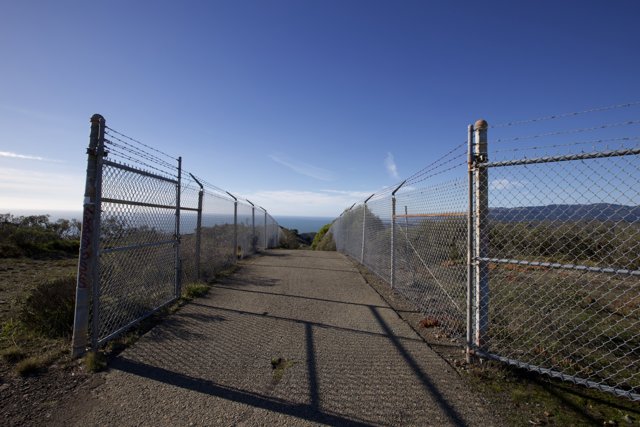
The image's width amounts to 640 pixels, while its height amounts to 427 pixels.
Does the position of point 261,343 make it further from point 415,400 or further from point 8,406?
point 8,406

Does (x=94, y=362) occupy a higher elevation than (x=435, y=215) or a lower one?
lower

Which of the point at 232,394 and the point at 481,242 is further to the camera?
the point at 481,242

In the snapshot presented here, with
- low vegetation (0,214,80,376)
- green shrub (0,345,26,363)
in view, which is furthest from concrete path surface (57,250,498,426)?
green shrub (0,345,26,363)

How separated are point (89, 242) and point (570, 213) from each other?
15.6 ft

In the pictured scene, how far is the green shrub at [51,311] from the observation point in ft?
14.2

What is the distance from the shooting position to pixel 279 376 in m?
3.42

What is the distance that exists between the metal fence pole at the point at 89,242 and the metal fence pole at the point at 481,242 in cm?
402

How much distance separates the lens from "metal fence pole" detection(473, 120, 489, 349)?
3.68m

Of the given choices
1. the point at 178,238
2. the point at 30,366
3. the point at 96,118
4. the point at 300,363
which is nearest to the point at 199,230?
the point at 178,238

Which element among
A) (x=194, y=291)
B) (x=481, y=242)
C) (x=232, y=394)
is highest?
(x=481, y=242)

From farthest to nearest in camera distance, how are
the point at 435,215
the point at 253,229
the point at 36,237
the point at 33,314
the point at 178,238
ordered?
1. the point at 253,229
2. the point at 36,237
3. the point at 178,238
4. the point at 435,215
5. the point at 33,314

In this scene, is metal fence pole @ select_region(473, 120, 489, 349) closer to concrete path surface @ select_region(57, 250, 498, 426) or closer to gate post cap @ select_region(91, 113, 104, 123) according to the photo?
concrete path surface @ select_region(57, 250, 498, 426)

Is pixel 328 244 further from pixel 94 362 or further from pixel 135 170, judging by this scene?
pixel 94 362

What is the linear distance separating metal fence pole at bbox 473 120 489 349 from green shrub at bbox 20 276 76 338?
474cm
